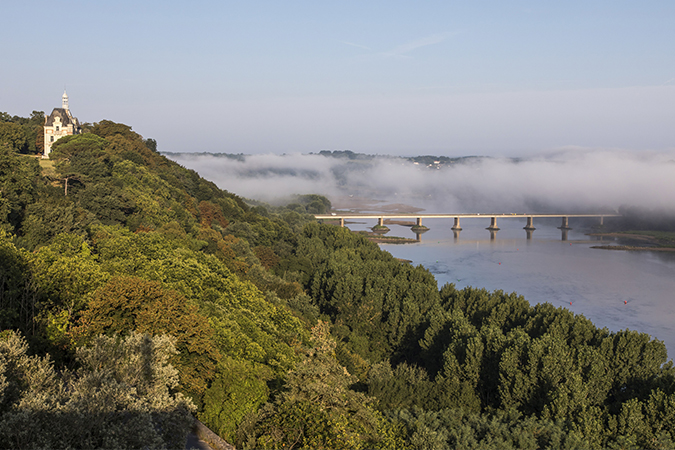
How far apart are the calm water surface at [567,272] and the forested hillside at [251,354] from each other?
14536 millimetres

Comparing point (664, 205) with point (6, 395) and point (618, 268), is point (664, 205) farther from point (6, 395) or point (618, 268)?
point (6, 395)

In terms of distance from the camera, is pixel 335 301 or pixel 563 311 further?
pixel 335 301

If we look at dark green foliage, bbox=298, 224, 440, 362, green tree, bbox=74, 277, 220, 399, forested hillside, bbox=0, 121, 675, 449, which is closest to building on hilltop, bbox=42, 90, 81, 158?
forested hillside, bbox=0, 121, 675, 449

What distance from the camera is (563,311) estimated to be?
32.7 metres

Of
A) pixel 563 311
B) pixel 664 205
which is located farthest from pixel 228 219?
pixel 664 205

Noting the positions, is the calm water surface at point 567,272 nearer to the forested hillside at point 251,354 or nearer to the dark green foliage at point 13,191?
the forested hillside at point 251,354

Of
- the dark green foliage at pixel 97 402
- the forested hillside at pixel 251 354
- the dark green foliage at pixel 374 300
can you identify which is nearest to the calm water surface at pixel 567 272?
the forested hillside at pixel 251 354

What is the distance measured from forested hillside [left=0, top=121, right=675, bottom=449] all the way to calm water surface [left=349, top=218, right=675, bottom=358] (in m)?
14.5

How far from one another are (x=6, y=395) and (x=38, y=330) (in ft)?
Result: 26.5

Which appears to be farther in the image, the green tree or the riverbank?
the riverbank

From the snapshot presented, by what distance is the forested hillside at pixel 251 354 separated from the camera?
11.4 metres

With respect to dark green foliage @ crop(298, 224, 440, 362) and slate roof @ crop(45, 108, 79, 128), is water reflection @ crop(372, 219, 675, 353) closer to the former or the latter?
dark green foliage @ crop(298, 224, 440, 362)

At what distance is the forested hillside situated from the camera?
11.4 m

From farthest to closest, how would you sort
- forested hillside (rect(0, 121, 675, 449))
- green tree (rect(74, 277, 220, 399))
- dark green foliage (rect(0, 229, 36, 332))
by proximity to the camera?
dark green foliage (rect(0, 229, 36, 332)), green tree (rect(74, 277, 220, 399)), forested hillside (rect(0, 121, 675, 449))
